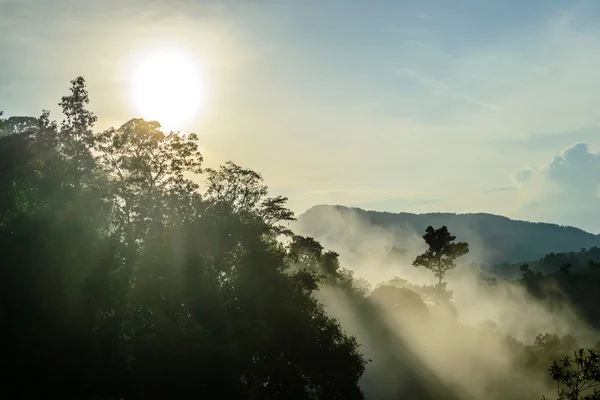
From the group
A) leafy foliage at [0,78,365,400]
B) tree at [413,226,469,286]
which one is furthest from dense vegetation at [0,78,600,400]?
tree at [413,226,469,286]

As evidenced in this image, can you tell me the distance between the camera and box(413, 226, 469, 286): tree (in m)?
87.6

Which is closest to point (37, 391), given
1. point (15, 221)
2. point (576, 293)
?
point (15, 221)

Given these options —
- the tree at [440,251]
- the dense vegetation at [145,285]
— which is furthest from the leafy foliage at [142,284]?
the tree at [440,251]

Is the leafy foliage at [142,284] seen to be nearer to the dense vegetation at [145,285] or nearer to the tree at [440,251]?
the dense vegetation at [145,285]

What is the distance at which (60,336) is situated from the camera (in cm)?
2894

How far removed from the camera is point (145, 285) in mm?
35906

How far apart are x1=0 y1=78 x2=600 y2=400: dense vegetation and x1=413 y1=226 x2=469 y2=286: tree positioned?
42.6 metres

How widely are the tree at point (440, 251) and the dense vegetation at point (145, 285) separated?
140 feet

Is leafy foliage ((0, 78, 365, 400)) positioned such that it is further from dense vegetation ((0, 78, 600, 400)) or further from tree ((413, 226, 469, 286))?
tree ((413, 226, 469, 286))

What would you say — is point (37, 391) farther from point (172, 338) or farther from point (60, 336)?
point (172, 338)

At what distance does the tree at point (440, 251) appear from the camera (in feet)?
287

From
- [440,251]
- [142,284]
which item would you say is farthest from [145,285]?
[440,251]

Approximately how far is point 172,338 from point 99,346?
4657 millimetres

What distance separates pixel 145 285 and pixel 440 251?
63.5 meters
